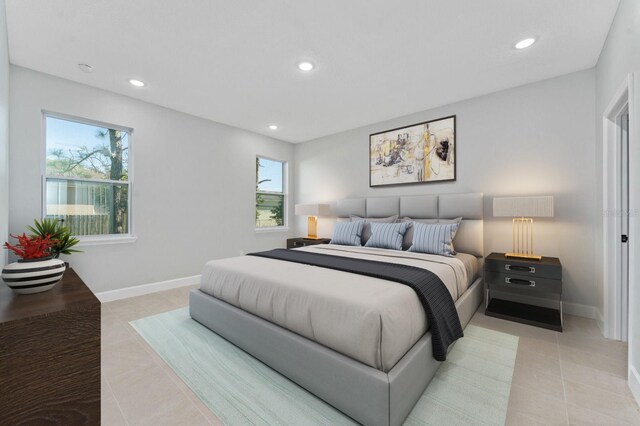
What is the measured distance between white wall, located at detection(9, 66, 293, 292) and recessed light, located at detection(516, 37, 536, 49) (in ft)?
13.0

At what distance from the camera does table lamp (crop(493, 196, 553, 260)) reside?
2.76 metres

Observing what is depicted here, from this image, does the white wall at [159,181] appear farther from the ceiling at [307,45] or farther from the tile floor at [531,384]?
the tile floor at [531,384]

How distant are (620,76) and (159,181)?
4.88 meters

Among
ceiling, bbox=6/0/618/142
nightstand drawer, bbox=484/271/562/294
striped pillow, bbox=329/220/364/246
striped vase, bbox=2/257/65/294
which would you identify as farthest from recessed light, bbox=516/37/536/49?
striped vase, bbox=2/257/65/294

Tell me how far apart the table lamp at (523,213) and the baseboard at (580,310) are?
606 mm

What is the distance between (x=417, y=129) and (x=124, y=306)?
4.48m

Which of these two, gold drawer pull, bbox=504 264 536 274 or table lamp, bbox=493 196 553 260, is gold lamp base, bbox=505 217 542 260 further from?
gold drawer pull, bbox=504 264 536 274

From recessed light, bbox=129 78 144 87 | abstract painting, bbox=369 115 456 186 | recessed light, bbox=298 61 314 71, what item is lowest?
abstract painting, bbox=369 115 456 186

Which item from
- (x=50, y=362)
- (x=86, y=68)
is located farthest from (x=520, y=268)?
(x=86, y=68)

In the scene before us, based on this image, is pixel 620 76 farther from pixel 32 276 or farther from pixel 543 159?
pixel 32 276

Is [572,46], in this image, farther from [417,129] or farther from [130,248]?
[130,248]

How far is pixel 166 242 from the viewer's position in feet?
12.7

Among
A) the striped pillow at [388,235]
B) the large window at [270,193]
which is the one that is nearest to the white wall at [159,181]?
the large window at [270,193]

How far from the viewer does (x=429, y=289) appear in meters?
1.91
